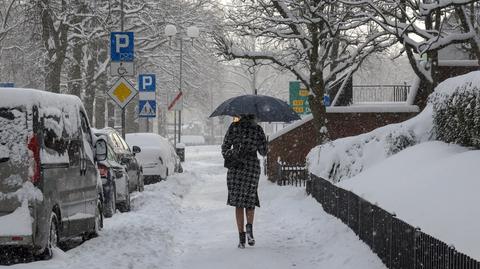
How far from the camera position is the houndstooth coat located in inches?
411

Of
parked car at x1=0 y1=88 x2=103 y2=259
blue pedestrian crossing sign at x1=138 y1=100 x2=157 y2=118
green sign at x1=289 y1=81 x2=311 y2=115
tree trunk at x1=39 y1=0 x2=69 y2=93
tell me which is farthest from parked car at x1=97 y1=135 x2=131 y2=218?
green sign at x1=289 y1=81 x2=311 y2=115

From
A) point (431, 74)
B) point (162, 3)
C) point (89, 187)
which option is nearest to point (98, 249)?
point (89, 187)

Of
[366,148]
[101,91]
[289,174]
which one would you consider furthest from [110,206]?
[101,91]

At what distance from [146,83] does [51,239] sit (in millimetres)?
14239

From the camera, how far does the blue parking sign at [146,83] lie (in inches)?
883

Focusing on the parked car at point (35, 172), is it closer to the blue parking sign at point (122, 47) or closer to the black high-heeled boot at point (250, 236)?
the black high-heeled boot at point (250, 236)

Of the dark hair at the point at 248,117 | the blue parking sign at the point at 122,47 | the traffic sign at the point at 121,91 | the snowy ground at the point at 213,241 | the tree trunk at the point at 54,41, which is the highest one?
the tree trunk at the point at 54,41

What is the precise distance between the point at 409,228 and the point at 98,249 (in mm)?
4189

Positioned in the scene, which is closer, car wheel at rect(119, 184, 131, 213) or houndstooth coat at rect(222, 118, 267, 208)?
houndstooth coat at rect(222, 118, 267, 208)

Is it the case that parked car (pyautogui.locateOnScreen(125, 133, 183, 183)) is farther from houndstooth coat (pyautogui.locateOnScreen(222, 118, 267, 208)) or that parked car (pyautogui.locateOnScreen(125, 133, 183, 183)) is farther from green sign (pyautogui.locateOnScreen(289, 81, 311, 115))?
houndstooth coat (pyautogui.locateOnScreen(222, 118, 267, 208))

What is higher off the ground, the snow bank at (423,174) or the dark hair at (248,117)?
the dark hair at (248,117)

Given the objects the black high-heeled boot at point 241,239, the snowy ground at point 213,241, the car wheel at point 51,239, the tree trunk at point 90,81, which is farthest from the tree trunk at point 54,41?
the car wheel at point 51,239

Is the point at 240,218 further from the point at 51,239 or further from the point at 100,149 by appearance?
the point at 51,239

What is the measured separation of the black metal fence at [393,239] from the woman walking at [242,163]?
1.38 metres
